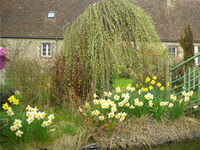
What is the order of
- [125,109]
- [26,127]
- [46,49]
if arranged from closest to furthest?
[26,127]
[125,109]
[46,49]

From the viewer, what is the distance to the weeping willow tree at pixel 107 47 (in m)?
5.39

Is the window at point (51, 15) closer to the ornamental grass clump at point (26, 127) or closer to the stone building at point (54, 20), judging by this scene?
the stone building at point (54, 20)

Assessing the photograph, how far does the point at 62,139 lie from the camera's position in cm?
369

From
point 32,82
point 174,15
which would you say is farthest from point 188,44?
point 32,82

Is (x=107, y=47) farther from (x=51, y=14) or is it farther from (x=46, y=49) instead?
(x=51, y=14)

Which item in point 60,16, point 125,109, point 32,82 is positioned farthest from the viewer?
point 60,16

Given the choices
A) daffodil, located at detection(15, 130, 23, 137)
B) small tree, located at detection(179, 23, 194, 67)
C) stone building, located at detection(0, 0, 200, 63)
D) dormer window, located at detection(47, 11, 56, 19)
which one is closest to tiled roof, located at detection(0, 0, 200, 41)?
stone building, located at detection(0, 0, 200, 63)

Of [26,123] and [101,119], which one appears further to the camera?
[101,119]

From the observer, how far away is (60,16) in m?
19.9

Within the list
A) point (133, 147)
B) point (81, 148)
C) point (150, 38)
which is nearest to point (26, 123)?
point (81, 148)

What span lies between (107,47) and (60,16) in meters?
15.3

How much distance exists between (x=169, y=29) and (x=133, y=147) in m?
16.7

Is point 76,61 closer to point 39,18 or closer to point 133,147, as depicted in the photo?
point 133,147

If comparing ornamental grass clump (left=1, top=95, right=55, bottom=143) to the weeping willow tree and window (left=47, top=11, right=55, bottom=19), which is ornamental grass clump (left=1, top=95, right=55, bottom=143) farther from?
window (left=47, top=11, right=55, bottom=19)
